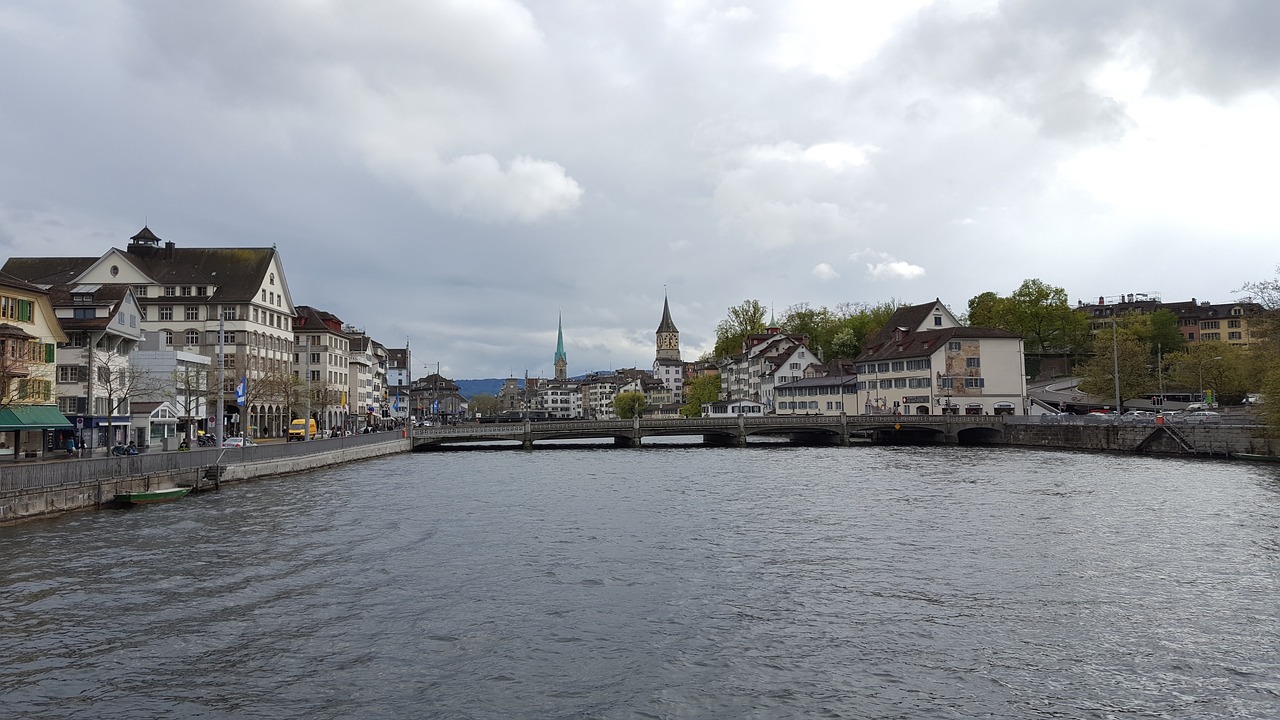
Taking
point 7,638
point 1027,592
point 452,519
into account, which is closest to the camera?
point 7,638

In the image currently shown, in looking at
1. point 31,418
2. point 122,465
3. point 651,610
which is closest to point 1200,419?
point 651,610

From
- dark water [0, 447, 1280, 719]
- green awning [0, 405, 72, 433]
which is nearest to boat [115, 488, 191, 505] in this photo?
dark water [0, 447, 1280, 719]

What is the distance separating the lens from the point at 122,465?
34.7m

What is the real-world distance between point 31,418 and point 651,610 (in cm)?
3873

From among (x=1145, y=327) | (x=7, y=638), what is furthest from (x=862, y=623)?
(x=1145, y=327)

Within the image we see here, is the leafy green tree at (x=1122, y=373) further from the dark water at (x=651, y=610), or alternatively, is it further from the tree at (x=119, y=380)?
the tree at (x=119, y=380)

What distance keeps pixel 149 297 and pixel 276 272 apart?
11312 mm

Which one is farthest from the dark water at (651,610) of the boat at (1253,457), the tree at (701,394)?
the tree at (701,394)

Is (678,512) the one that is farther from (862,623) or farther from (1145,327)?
(1145,327)

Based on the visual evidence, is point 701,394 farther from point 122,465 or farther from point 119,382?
point 122,465

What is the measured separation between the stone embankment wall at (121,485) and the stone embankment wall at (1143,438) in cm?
5508

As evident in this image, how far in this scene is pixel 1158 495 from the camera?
36.9 metres

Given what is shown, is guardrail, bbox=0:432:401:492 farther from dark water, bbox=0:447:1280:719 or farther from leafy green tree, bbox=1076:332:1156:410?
leafy green tree, bbox=1076:332:1156:410

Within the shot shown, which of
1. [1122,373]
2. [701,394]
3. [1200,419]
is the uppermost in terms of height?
[1122,373]
